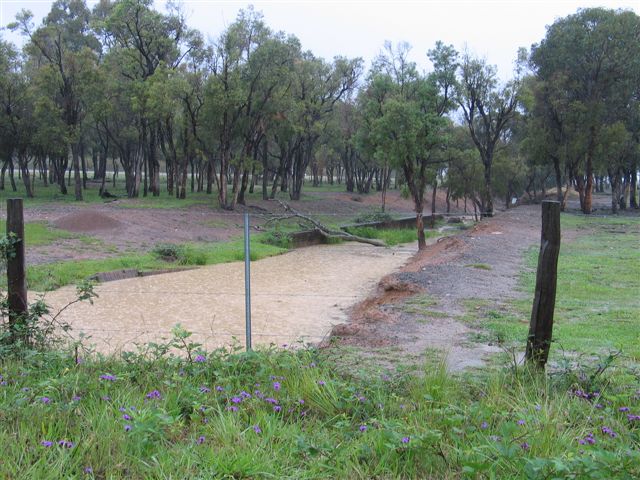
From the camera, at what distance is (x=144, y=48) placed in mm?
39438

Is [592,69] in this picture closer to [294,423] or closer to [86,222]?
[86,222]

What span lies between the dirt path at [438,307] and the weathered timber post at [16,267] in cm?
374

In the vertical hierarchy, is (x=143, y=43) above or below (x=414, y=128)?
above

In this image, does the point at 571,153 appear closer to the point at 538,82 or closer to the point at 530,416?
the point at 538,82

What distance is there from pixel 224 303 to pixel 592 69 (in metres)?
32.4

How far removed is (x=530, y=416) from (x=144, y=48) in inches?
1568

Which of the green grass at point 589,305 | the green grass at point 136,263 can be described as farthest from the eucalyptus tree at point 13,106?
the green grass at point 589,305

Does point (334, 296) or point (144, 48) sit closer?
point (334, 296)

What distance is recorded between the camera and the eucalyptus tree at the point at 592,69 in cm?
3697

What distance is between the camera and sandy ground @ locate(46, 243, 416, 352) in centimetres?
1081

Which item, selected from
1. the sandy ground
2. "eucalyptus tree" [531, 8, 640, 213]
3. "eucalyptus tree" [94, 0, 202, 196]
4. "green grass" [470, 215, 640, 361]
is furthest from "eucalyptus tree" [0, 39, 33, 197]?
"eucalyptus tree" [531, 8, 640, 213]

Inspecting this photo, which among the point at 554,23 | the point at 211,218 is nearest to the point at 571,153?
the point at 554,23

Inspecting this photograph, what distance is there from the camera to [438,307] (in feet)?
35.6

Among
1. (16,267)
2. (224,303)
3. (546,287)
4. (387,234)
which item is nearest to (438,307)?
(546,287)
